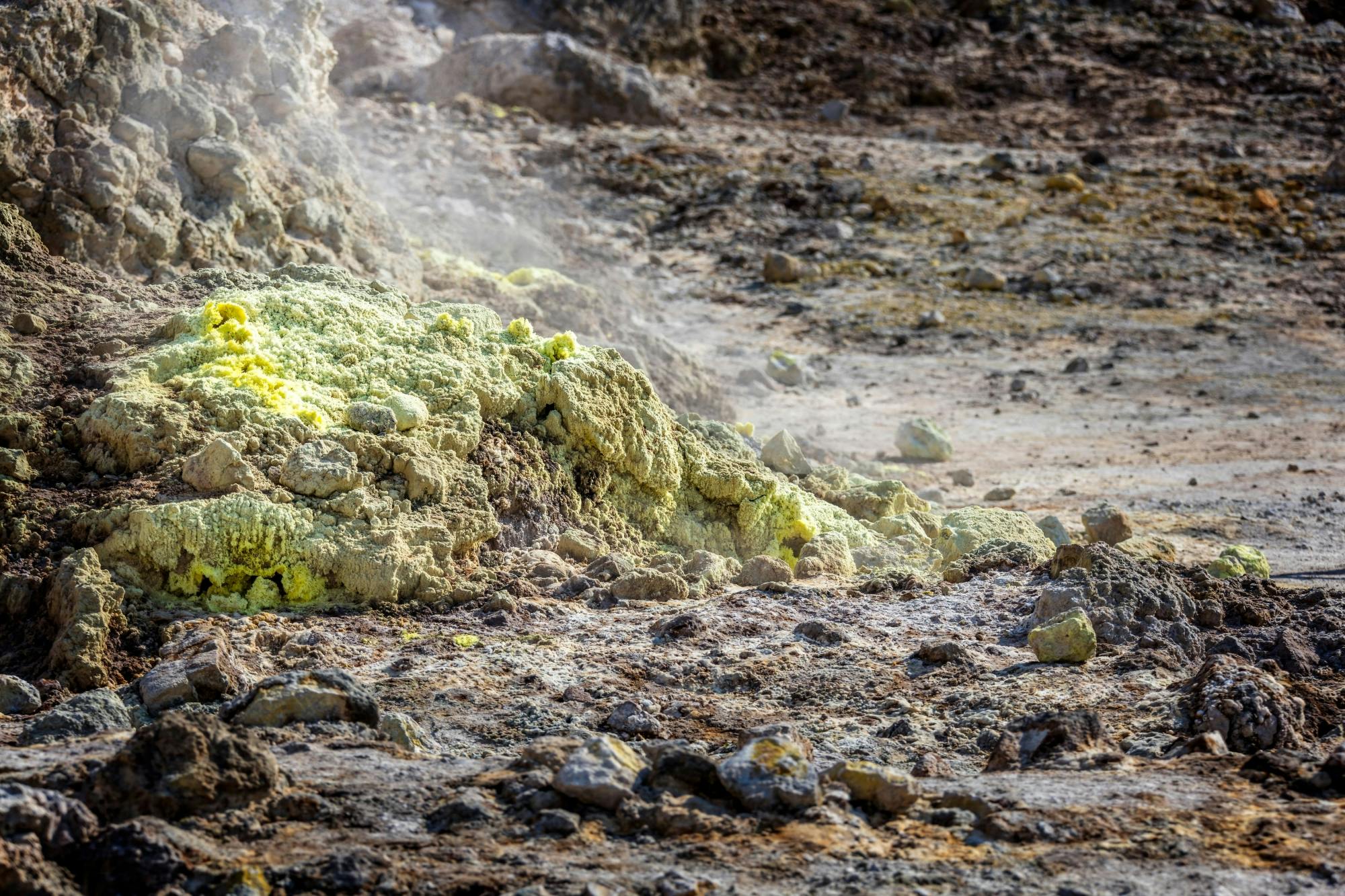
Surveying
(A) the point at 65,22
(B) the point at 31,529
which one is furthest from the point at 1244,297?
(B) the point at 31,529

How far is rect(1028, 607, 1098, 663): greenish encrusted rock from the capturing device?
389 centimetres

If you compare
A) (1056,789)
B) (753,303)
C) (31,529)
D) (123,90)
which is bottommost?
(753,303)

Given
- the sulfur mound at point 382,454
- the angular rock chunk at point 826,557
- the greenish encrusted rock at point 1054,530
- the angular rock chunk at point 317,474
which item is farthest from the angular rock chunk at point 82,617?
the greenish encrusted rock at point 1054,530

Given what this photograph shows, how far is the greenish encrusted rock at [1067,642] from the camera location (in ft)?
12.8

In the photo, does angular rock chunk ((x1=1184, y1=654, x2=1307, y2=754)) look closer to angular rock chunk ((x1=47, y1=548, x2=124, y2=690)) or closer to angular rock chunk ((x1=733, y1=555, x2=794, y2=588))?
angular rock chunk ((x1=733, y1=555, x2=794, y2=588))

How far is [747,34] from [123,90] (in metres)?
12.5

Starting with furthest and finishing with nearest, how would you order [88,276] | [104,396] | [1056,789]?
[88,276] < [104,396] < [1056,789]

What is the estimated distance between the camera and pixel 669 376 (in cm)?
752

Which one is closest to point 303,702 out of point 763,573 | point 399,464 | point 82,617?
point 82,617

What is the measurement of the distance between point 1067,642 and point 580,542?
146 centimetres

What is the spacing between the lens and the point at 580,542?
4.62 metres

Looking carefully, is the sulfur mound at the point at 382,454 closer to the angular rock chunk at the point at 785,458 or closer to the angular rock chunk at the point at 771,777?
the angular rock chunk at the point at 785,458

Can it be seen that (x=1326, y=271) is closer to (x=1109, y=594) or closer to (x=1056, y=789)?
(x=1109, y=594)

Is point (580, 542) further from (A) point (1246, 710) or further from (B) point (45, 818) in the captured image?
(B) point (45, 818)
